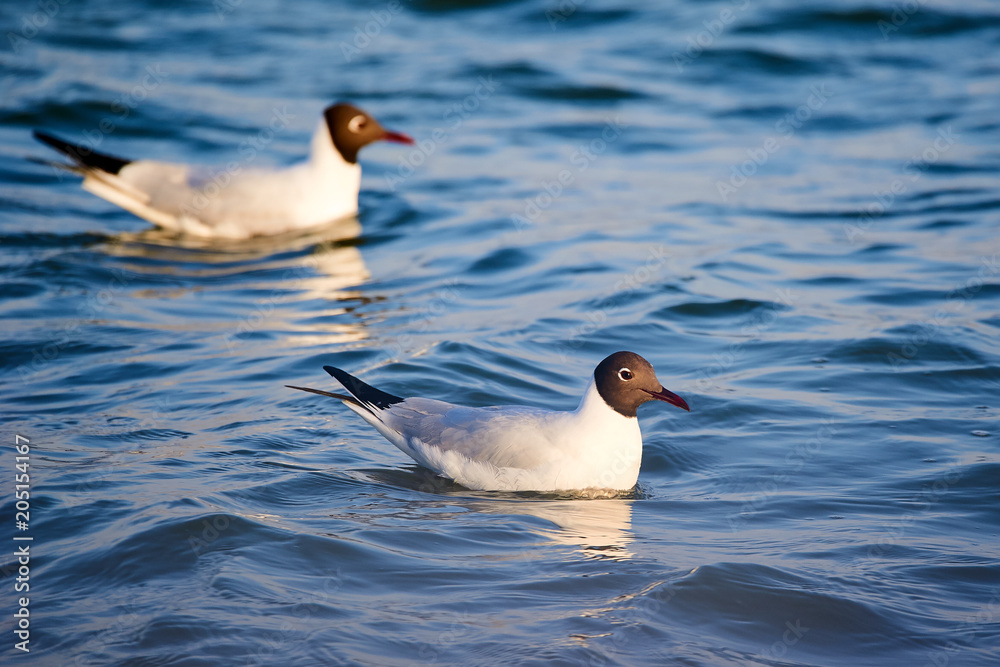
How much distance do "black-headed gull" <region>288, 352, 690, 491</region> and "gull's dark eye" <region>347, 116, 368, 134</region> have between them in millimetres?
5767

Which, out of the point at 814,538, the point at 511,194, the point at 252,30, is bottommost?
the point at 814,538

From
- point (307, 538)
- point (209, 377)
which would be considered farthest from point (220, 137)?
point (307, 538)

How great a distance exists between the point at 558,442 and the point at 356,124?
6231 mm

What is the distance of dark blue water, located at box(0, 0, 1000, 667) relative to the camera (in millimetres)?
4172

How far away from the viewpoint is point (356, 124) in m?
10.8

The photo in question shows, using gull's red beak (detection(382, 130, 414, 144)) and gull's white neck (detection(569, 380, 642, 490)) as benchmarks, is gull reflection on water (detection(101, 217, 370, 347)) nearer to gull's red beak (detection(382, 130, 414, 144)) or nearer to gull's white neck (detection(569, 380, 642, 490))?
gull's red beak (detection(382, 130, 414, 144))

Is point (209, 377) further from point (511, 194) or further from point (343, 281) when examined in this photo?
point (511, 194)

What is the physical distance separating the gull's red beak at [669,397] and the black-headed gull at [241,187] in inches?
226

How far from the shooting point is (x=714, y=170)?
11.8 metres

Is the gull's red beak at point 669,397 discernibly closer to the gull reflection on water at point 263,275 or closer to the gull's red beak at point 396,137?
the gull reflection on water at point 263,275

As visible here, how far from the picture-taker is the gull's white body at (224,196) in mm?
10117

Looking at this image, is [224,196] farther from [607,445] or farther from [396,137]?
[607,445]

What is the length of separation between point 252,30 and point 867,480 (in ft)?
49.5

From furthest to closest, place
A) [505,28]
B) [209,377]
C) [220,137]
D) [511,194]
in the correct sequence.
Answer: [505,28] < [220,137] < [511,194] < [209,377]
